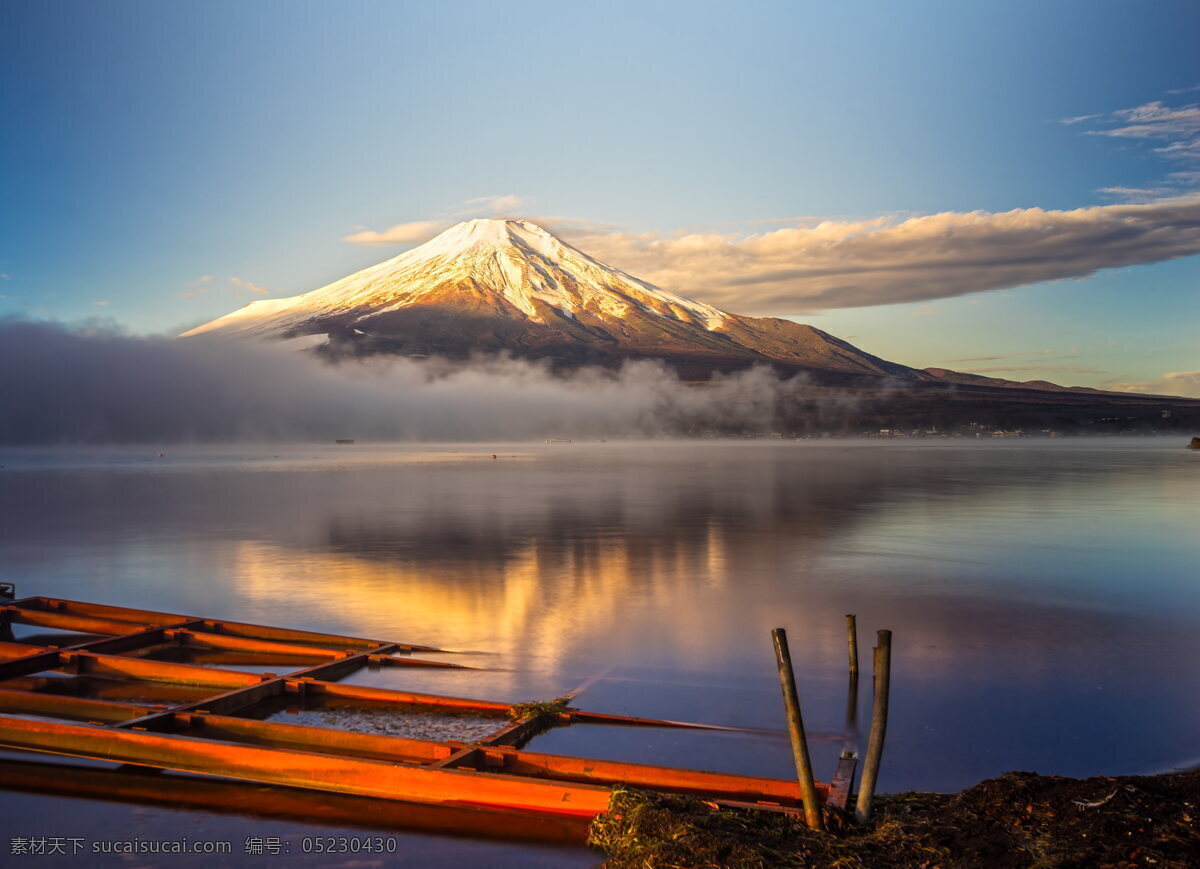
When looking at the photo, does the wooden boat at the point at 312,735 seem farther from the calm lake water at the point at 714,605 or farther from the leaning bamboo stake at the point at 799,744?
the calm lake water at the point at 714,605

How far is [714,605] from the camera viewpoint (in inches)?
571

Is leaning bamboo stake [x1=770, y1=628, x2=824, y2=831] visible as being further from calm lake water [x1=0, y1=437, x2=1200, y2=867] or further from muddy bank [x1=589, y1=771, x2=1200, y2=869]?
calm lake water [x1=0, y1=437, x2=1200, y2=867]

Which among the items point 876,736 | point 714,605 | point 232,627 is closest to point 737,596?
point 714,605

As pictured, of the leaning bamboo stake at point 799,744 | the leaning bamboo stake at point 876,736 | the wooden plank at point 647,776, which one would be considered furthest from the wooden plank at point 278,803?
the leaning bamboo stake at point 876,736

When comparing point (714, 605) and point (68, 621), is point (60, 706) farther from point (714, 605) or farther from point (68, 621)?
point (714, 605)

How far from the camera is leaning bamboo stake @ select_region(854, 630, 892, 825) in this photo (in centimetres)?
586

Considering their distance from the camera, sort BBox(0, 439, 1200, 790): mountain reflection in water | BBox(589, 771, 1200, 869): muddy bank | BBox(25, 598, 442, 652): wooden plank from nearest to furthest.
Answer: BBox(589, 771, 1200, 869): muddy bank
BBox(0, 439, 1200, 790): mountain reflection in water
BBox(25, 598, 442, 652): wooden plank

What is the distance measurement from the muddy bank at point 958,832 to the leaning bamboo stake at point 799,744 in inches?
4.7

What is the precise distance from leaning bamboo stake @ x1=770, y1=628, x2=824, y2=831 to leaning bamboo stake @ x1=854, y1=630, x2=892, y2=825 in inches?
11.8

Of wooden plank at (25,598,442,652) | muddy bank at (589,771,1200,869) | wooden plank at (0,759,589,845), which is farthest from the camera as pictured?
wooden plank at (25,598,442,652)

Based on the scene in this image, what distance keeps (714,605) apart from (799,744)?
873 cm

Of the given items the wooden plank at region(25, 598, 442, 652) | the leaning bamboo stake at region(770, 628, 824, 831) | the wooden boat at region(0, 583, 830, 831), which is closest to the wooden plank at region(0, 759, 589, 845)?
the wooden boat at region(0, 583, 830, 831)

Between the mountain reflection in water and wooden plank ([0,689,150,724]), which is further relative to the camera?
the mountain reflection in water

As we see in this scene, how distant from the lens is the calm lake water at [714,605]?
25.9ft
